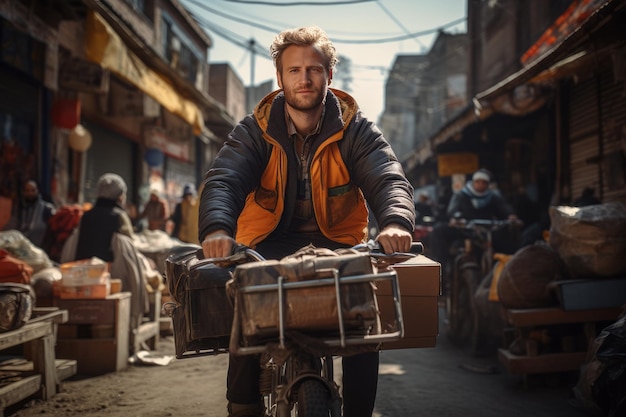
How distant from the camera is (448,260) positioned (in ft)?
27.7

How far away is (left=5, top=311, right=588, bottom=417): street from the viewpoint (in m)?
4.40

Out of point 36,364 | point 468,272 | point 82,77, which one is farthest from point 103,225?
point 468,272

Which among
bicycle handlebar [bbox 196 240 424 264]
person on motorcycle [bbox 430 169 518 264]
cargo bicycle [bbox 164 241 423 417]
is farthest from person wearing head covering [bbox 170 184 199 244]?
cargo bicycle [bbox 164 241 423 417]

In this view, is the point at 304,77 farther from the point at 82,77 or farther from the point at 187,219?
the point at 187,219

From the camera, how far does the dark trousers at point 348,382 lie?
101 inches

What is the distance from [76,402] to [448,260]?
5.39 metres

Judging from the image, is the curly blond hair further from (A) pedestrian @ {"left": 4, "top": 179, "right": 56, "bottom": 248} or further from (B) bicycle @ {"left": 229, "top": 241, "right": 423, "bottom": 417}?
(A) pedestrian @ {"left": 4, "top": 179, "right": 56, "bottom": 248}

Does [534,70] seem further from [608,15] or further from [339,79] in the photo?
[339,79]

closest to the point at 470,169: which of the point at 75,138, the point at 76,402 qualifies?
the point at 75,138

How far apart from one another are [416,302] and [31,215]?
7.54 metres

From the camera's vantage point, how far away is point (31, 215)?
28.4ft

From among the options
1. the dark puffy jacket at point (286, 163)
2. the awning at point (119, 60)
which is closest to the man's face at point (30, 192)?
the awning at point (119, 60)

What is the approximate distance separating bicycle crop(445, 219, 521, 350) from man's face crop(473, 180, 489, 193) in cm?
119

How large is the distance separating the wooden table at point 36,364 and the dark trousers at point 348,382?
2.22 meters
